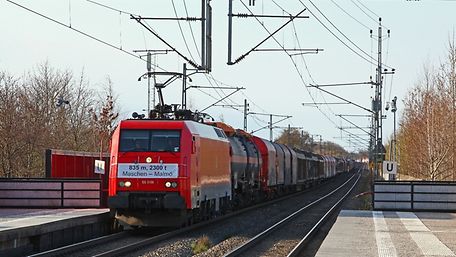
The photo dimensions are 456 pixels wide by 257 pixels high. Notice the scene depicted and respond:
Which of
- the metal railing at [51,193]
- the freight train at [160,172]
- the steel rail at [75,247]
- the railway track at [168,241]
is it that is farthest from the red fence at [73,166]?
the steel rail at [75,247]

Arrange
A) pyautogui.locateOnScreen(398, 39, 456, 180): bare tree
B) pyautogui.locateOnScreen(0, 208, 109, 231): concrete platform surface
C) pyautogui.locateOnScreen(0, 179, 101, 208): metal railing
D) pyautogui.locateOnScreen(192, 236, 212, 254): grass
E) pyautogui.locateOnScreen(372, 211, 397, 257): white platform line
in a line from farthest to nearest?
pyautogui.locateOnScreen(398, 39, 456, 180): bare tree
pyautogui.locateOnScreen(0, 179, 101, 208): metal railing
pyautogui.locateOnScreen(192, 236, 212, 254): grass
pyautogui.locateOnScreen(0, 208, 109, 231): concrete platform surface
pyautogui.locateOnScreen(372, 211, 397, 257): white platform line

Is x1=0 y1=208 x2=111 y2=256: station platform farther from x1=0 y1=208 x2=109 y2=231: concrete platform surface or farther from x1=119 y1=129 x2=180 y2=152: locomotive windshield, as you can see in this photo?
x1=119 y1=129 x2=180 y2=152: locomotive windshield

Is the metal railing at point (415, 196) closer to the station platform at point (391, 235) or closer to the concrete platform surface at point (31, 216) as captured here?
the station platform at point (391, 235)

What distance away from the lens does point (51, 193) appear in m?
23.4

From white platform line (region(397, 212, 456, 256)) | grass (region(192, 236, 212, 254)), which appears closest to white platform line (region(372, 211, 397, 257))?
white platform line (region(397, 212, 456, 256))

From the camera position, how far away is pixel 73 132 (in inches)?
2026

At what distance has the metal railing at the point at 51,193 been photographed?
23.4 m

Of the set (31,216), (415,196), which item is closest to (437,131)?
(415,196)

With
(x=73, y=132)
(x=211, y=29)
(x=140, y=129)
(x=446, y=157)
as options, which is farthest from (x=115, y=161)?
(x=73, y=132)

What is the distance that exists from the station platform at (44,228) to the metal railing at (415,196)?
1132 cm

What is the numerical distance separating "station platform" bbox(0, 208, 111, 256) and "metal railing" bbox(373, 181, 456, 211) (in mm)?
11320

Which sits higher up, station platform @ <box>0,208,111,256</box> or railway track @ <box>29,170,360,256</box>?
station platform @ <box>0,208,111,256</box>

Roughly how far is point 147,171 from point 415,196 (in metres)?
12.4

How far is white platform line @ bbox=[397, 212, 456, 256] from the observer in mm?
15701
